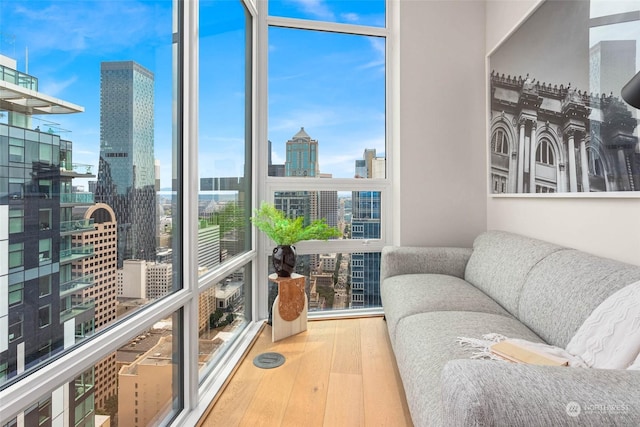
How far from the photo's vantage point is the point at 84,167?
96cm

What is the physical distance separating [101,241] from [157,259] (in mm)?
341

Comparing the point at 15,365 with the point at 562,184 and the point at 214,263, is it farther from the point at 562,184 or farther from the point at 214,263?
the point at 562,184

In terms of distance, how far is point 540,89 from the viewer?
1978mm

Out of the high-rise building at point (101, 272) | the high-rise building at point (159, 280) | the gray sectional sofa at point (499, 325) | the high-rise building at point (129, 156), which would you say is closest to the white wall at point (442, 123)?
the gray sectional sofa at point (499, 325)

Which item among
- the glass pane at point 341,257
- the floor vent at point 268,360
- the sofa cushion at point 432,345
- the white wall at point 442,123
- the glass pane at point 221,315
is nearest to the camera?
the sofa cushion at point 432,345

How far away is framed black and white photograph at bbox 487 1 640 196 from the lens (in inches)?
55.3

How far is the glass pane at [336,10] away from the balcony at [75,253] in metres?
2.57

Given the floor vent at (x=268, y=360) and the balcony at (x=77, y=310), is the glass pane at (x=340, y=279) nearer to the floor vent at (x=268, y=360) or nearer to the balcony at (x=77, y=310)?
the floor vent at (x=268, y=360)

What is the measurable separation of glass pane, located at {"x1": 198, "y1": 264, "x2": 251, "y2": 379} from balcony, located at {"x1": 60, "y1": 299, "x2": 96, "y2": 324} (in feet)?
2.41

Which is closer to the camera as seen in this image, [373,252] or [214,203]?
[214,203]

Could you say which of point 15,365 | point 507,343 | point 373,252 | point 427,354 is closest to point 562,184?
point 507,343

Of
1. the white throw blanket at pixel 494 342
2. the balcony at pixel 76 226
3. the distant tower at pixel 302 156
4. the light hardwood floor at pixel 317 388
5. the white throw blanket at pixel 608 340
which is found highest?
the distant tower at pixel 302 156

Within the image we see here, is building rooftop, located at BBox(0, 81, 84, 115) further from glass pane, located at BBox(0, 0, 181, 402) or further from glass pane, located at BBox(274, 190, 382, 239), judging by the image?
glass pane, located at BBox(274, 190, 382, 239)

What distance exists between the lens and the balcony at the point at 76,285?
2.93 feet
